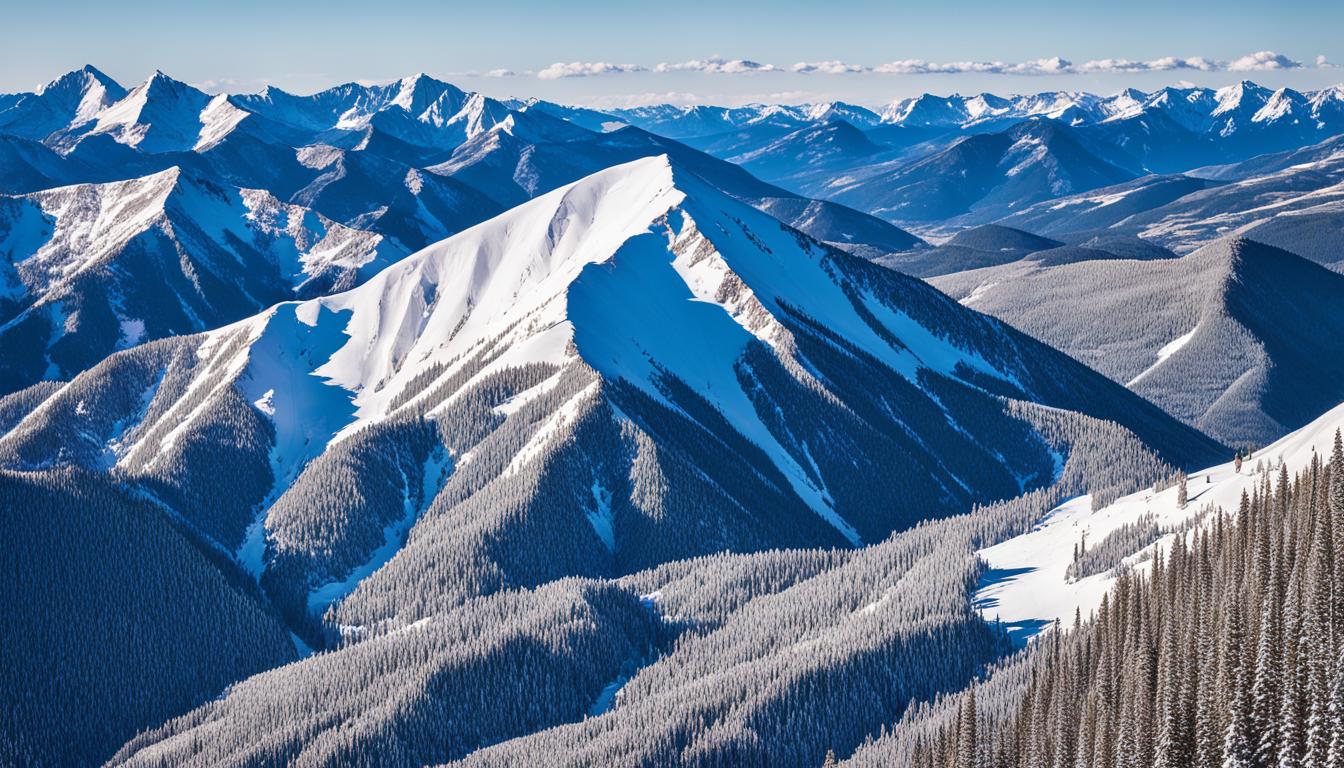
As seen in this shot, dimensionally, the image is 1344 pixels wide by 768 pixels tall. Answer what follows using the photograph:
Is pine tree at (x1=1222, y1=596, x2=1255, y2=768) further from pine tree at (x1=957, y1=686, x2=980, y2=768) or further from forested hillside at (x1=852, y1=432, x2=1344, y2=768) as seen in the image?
pine tree at (x1=957, y1=686, x2=980, y2=768)

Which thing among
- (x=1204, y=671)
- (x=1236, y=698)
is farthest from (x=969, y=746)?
(x=1236, y=698)

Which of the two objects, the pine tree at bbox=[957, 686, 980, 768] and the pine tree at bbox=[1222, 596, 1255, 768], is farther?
the pine tree at bbox=[957, 686, 980, 768]

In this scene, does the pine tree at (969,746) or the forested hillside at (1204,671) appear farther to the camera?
the pine tree at (969,746)

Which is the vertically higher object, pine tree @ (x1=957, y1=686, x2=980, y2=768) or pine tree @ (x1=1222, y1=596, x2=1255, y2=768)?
pine tree @ (x1=1222, y1=596, x2=1255, y2=768)

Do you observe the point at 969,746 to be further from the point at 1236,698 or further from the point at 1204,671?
the point at 1236,698

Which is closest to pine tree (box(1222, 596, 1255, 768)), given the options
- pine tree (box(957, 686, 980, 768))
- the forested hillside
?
the forested hillside

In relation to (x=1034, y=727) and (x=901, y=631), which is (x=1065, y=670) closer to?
(x=1034, y=727)

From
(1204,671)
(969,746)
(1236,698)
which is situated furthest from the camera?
(969,746)

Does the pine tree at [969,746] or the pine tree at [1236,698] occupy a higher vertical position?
the pine tree at [1236,698]

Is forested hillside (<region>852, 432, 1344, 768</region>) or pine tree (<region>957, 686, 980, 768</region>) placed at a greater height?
forested hillside (<region>852, 432, 1344, 768</region>)

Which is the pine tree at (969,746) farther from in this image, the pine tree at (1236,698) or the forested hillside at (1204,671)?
the pine tree at (1236,698)

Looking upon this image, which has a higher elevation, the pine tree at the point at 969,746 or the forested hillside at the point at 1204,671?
the forested hillside at the point at 1204,671

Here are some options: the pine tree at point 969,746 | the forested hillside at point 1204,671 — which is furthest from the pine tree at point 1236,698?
the pine tree at point 969,746
